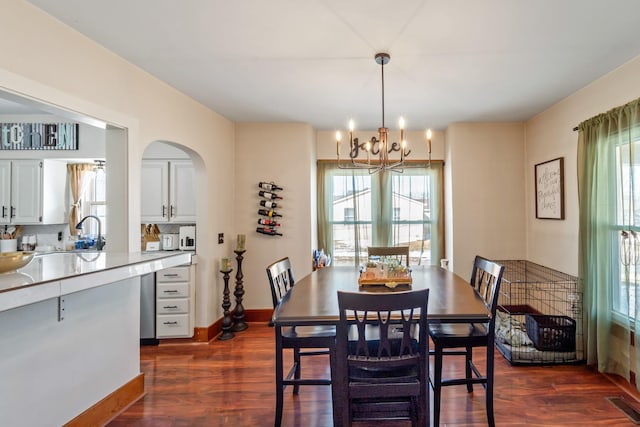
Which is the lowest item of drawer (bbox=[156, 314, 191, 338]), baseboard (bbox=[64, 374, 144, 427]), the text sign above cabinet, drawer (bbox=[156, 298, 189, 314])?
baseboard (bbox=[64, 374, 144, 427])

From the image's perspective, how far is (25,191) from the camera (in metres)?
3.62

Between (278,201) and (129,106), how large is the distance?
78.0 inches

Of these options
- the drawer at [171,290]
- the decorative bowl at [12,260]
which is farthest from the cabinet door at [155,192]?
the decorative bowl at [12,260]

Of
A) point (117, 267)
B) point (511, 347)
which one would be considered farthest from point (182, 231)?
point (511, 347)

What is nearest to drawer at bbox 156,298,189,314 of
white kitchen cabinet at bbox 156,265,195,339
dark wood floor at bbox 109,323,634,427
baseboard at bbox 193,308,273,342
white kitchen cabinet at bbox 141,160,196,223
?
white kitchen cabinet at bbox 156,265,195,339

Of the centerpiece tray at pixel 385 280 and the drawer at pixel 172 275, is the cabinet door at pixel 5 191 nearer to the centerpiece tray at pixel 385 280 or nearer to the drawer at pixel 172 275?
the drawer at pixel 172 275

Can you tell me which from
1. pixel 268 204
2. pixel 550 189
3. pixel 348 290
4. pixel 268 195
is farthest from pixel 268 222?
pixel 550 189

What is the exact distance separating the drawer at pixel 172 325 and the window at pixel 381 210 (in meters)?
1.99

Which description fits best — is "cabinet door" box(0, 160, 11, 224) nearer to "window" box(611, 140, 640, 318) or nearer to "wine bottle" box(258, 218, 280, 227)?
"wine bottle" box(258, 218, 280, 227)

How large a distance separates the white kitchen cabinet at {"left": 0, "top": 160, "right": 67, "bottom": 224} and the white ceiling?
2229mm

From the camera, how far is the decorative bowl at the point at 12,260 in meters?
1.39

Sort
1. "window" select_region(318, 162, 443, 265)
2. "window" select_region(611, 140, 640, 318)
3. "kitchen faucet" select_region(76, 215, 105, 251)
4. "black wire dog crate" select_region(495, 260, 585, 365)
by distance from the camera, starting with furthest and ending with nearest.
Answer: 1. "window" select_region(318, 162, 443, 265)
2. "kitchen faucet" select_region(76, 215, 105, 251)
3. "black wire dog crate" select_region(495, 260, 585, 365)
4. "window" select_region(611, 140, 640, 318)

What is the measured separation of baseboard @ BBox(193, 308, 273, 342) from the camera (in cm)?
341

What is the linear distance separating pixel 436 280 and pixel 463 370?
951 mm
